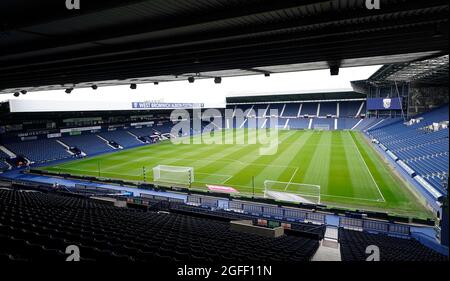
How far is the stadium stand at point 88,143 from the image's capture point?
4578 centimetres

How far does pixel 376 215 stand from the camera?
54.2 ft

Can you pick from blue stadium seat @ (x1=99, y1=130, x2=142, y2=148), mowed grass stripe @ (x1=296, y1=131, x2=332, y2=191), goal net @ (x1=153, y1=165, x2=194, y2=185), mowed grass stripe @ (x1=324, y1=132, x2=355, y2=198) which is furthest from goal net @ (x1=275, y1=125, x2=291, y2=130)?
goal net @ (x1=153, y1=165, x2=194, y2=185)

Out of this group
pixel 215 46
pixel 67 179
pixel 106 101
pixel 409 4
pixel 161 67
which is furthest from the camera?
pixel 106 101

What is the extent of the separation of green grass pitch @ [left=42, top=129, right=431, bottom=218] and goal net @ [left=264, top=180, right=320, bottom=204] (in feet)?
2.21

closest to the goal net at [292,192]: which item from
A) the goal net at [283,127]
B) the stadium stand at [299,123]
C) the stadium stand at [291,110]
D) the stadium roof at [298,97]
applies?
the goal net at [283,127]

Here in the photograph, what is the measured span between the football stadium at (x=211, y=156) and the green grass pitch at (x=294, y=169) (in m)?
0.25

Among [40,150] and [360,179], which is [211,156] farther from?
[40,150]

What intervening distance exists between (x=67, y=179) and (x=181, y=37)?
2698 centimetres

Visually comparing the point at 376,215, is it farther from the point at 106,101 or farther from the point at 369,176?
the point at 106,101

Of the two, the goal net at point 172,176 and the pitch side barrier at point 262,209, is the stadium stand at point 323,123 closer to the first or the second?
the goal net at point 172,176

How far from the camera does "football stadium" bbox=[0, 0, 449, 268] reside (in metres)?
6.03

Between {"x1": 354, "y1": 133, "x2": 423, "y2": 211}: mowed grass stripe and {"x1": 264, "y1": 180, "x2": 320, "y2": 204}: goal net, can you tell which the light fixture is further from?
{"x1": 354, "y1": 133, "x2": 423, "y2": 211}: mowed grass stripe

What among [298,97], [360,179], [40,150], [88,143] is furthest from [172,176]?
[298,97]

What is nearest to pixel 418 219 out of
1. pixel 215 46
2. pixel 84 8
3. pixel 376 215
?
pixel 376 215
